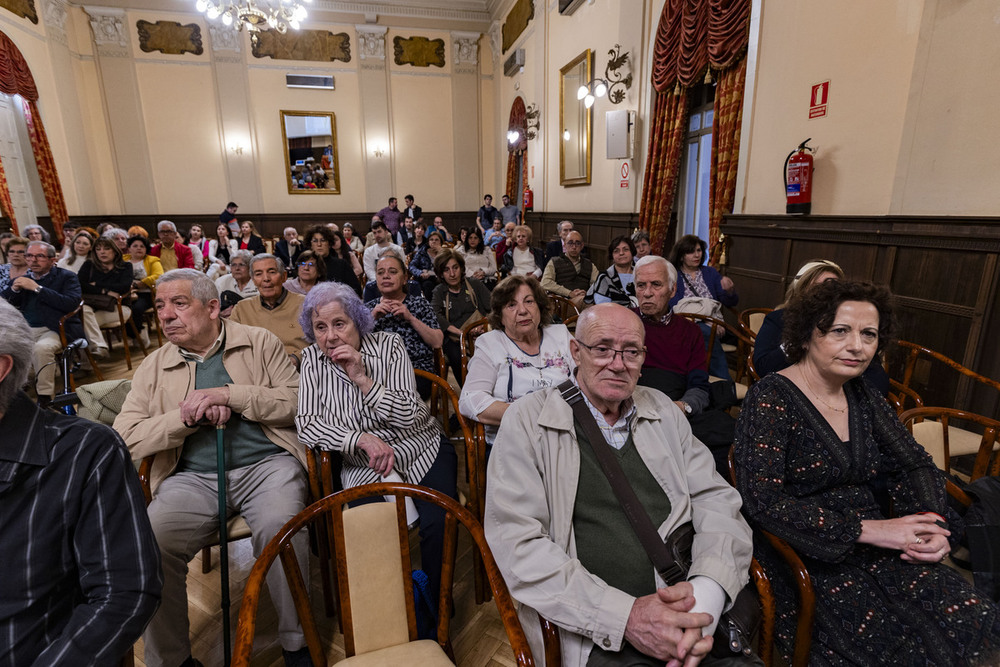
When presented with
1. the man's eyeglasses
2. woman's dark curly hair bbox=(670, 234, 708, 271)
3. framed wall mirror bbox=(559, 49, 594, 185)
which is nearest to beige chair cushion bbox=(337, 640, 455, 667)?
the man's eyeglasses

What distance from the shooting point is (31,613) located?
888mm

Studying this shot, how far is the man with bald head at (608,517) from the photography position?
3.39 ft

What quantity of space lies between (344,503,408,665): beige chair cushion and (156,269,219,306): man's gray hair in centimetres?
105

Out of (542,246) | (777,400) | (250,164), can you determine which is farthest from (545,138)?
(777,400)

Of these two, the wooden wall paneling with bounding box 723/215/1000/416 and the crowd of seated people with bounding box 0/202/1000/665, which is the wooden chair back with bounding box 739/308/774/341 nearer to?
the wooden wall paneling with bounding box 723/215/1000/416

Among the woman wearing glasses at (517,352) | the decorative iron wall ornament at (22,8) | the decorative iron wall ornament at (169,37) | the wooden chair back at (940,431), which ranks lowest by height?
the wooden chair back at (940,431)

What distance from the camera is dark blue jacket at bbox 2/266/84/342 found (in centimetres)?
352

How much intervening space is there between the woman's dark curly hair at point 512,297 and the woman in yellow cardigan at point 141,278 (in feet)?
13.6

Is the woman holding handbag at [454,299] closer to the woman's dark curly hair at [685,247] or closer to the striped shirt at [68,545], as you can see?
the woman's dark curly hair at [685,247]

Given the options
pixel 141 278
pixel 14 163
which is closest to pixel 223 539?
pixel 141 278

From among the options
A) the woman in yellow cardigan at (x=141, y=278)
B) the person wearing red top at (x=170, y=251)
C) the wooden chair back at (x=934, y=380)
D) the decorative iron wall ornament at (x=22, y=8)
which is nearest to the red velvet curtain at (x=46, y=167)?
the decorative iron wall ornament at (x=22, y=8)

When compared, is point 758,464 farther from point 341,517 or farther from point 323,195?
point 323,195

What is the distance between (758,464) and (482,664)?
3.54 feet

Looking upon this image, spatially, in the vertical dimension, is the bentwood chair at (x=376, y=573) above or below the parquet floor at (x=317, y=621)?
above
